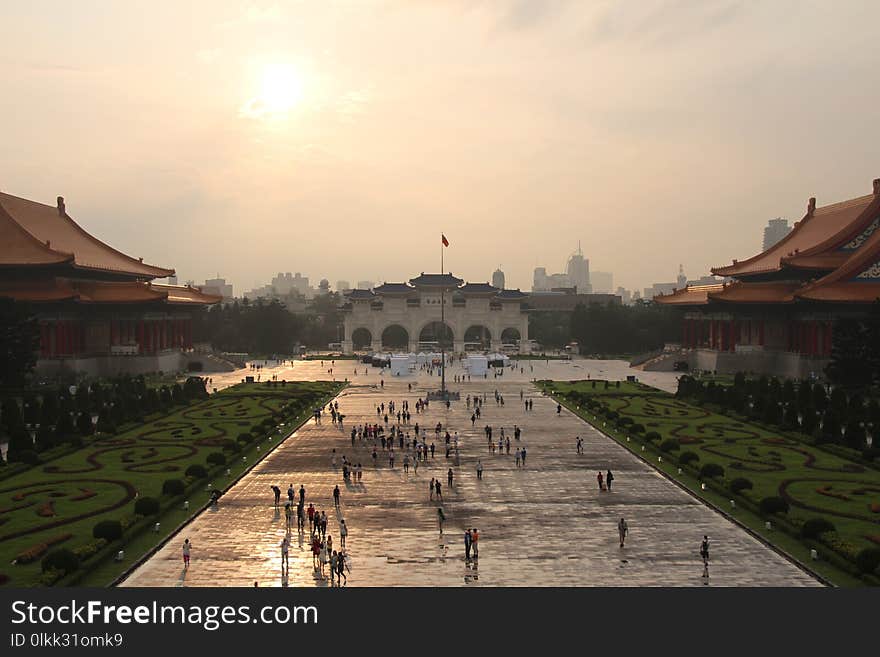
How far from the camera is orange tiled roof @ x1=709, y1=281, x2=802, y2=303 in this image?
71875 millimetres

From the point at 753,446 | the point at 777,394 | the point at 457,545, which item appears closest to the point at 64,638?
the point at 457,545

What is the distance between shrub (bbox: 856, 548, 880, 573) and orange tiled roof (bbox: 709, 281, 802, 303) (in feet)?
171

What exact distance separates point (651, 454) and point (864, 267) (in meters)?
34.1

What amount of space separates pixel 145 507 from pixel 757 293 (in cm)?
5969

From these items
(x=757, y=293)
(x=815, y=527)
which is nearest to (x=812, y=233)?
(x=757, y=293)

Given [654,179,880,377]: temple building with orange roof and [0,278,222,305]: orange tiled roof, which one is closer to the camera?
[654,179,880,377]: temple building with orange roof

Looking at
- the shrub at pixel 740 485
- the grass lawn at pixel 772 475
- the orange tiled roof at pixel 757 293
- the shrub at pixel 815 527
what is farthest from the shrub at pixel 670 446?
the orange tiled roof at pixel 757 293

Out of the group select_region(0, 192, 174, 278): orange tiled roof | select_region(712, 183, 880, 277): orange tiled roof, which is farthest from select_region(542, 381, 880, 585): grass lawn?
select_region(0, 192, 174, 278): orange tiled roof

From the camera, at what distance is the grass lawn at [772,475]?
958 inches

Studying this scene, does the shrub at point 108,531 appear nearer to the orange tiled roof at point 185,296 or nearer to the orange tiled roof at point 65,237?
the orange tiled roof at point 65,237

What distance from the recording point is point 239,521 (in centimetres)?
2766

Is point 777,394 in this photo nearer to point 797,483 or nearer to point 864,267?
point 864,267

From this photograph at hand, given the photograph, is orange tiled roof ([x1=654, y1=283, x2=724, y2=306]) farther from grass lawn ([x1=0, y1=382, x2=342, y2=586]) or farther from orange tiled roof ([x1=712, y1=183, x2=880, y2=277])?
grass lawn ([x1=0, y1=382, x2=342, y2=586])

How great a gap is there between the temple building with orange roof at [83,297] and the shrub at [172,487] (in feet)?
127
